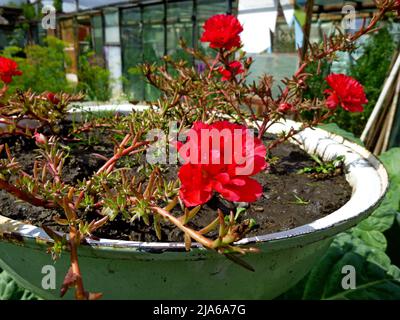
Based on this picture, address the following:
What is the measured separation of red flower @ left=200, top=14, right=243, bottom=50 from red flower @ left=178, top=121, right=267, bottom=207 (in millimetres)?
593

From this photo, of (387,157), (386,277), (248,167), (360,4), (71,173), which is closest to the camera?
(248,167)

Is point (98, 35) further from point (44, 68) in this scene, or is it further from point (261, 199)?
point (261, 199)

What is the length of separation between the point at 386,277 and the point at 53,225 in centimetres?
102

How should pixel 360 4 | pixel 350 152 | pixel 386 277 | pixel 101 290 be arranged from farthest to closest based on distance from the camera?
pixel 360 4 → pixel 386 277 → pixel 350 152 → pixel 101 290

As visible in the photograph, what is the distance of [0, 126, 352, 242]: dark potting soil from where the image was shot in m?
0.64

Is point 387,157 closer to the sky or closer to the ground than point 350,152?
closer to the ground

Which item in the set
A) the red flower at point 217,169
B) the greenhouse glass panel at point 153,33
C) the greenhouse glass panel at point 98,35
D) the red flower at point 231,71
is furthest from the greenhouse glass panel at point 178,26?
the red flower at point 217,169

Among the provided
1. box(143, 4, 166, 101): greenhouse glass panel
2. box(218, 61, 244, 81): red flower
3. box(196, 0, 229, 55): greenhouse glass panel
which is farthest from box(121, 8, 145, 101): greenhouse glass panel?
box(218, 61, 244, 81): red flower

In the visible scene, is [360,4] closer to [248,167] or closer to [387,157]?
[387,157]

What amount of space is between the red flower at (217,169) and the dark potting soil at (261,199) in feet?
0.55

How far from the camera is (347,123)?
4.03 meters

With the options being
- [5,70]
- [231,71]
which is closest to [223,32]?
[231,71]

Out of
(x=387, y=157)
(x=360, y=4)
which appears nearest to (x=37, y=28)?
(x=360, y=4)
